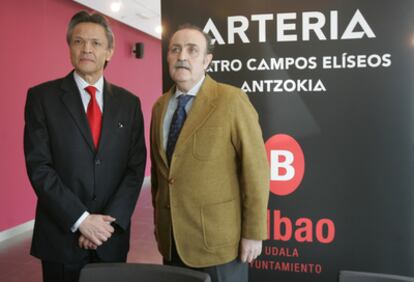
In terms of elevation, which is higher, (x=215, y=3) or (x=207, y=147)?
(x=215, y=3)

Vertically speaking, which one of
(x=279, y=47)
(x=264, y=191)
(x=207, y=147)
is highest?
(x=279, y=47)

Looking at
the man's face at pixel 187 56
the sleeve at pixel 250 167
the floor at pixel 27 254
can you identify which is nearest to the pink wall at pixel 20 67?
the floor at pixel 27 254

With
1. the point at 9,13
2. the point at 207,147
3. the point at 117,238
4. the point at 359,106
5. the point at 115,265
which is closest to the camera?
the point at 115,265

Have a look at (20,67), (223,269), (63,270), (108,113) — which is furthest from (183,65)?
(20,67)

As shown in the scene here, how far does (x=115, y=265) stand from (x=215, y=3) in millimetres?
1666

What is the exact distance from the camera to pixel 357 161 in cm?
229

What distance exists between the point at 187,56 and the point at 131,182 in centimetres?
60

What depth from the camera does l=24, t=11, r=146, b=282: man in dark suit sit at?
167 centimetres

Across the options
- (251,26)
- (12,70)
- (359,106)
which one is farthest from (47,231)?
(12,70)

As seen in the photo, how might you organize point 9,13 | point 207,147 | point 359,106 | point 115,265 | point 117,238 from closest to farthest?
point 115,265, point 207,147, point 117,238, point 359,106, point 9,13

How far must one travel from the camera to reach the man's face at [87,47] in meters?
1.74

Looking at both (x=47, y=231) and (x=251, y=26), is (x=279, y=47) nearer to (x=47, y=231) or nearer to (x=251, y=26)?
(x=251, y=26)

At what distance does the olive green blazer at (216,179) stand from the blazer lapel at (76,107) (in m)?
0.33

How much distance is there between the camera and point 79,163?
171cm
